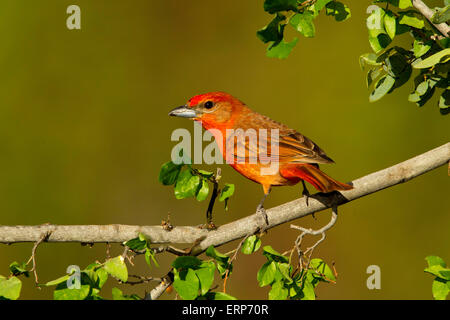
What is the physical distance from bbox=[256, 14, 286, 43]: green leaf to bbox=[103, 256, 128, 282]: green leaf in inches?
46.5

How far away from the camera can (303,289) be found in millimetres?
2725

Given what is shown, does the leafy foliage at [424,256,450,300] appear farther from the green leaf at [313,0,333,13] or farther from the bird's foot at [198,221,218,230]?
the green leaf at [313,0,333,13]

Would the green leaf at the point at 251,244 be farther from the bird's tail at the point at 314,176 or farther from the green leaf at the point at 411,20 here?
the green leaf at the point at 411,20

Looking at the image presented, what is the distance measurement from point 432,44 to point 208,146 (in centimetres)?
192

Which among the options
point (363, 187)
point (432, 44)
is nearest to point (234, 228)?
point (363, 187)

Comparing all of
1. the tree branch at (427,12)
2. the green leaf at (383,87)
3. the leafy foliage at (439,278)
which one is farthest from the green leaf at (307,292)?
the tree branch at (427,12)

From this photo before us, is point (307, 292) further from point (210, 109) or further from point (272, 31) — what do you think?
point (210, 109)

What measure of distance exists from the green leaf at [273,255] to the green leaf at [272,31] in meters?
0.95

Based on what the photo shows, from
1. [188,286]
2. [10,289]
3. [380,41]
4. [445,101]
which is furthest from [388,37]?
[10,289]

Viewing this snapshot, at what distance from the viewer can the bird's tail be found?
3.09 meters

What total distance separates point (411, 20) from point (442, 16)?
7.7 inches

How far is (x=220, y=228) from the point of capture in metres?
2.99

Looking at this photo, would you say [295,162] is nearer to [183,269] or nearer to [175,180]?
[175,180]

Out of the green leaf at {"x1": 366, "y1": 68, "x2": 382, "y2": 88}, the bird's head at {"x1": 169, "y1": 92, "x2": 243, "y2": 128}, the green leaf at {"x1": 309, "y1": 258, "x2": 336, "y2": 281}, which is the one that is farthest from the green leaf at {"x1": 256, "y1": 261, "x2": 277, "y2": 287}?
the bird's head at {"x1": 169, "y1": 92, "x2": 243, "y2": 128}
